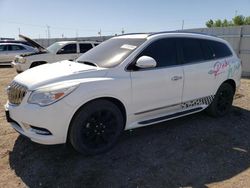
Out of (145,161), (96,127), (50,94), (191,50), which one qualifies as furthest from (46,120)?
(191,50)

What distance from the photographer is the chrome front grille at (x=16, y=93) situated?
4.04 metres

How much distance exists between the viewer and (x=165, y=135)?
5.07m

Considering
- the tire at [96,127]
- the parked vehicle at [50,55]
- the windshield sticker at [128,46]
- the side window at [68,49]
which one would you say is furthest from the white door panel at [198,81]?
the side window at [68,49]

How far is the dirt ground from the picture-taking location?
11.9ft

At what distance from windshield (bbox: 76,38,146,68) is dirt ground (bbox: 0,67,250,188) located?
1.35 metres

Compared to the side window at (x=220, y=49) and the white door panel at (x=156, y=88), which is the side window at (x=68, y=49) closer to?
the side window at (x=220, y=49)

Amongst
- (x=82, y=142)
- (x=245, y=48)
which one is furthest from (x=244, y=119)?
(x=245, y=48)

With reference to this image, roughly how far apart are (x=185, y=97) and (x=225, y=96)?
142 cm

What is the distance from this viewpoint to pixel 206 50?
572cm

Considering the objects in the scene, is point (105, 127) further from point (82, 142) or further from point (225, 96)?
point (225, 96)

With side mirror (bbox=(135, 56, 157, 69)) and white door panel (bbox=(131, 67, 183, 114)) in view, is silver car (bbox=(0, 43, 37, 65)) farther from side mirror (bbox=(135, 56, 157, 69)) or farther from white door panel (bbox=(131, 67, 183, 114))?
side mirror (bbox=(135, 56, 157, 69))

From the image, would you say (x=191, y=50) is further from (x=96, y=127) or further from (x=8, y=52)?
(x=8, y=52)

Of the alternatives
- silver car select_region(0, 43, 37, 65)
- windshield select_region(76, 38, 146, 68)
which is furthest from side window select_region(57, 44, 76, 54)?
windshield select_region(76, 38, 146, 68)

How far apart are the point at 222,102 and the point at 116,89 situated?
9.65 ft
